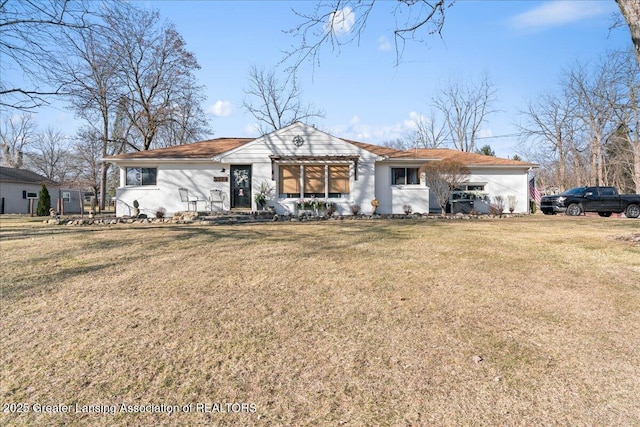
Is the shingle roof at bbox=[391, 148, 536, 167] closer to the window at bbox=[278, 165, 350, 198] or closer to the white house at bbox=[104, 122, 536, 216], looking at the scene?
the white house at bbox=[104, 122, 536, 216]

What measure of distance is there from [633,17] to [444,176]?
352 inches

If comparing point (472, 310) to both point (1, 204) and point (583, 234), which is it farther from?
point (1, 204)

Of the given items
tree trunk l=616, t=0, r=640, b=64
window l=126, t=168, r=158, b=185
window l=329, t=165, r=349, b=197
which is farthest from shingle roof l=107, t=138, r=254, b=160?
tree trunk l=616, t=0, r=640, b=64

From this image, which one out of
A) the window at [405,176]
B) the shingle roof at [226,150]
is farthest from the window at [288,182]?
the window at [405,176]

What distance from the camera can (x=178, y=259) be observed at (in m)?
6.21

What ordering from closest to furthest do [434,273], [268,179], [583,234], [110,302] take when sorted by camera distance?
[110,302], [434,273], [583,234], [268,179]

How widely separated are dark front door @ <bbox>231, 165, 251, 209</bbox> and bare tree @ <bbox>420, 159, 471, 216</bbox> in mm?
8372

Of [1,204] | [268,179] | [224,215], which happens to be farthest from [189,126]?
[224,215]

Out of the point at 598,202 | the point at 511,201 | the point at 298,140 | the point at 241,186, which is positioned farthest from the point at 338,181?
the point at 598,202

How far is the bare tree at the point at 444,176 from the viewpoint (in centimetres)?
1507

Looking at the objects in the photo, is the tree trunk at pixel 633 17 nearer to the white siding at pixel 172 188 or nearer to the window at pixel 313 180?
the window at pixel 313 180

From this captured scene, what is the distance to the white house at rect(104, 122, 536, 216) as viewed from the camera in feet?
53.3

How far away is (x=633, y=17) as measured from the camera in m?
6.58

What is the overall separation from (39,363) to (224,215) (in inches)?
429
